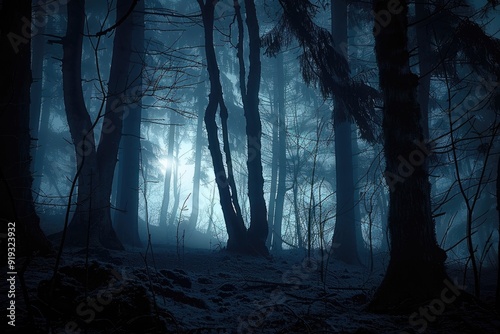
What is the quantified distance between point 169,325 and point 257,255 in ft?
16.3

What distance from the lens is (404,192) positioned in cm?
278

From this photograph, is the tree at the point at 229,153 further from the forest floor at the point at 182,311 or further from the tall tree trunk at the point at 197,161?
the tall tree trunk at the point at 197,161

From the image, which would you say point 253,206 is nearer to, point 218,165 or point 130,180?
point 218,165

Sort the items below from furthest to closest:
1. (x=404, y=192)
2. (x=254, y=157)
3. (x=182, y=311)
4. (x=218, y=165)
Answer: (x=254, y=157) → (x=218, y=165) → (x=404, y=192) → (x=182, y=311)

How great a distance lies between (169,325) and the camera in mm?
2074

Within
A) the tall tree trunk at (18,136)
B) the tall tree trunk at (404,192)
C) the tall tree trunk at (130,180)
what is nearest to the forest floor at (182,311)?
the tall tree trunk at (404,192)

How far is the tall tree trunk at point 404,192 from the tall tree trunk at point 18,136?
12.3ft

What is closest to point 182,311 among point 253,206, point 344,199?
point 253,206

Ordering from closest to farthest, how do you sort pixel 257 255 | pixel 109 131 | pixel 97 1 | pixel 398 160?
pixel 398 160, pixel 109 131, pixel 257 255, pixel 97 1

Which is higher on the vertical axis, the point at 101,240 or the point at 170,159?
the point at 170,159

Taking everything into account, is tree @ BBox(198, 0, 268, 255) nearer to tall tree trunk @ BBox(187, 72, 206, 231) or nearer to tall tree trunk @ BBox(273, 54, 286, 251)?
tall tree trunk @ BBox(273, 54, 286, 251)

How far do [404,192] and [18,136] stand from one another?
4.17 meters

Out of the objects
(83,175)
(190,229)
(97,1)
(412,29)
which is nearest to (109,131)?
(83,175)

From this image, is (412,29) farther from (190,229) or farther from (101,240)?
(190,229)
